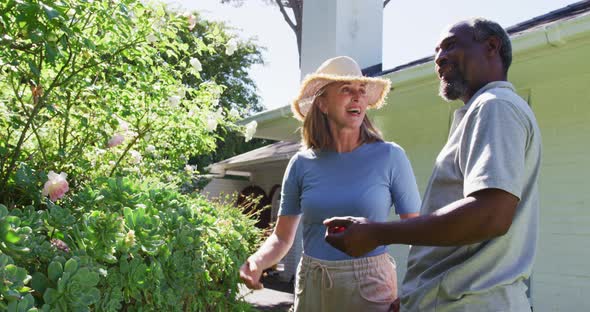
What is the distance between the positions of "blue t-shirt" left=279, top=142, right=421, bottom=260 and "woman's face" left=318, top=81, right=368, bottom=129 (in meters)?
0.14

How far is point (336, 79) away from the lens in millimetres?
2611

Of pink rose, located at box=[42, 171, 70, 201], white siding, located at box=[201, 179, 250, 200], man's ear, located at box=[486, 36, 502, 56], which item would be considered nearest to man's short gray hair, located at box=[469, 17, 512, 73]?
man's ear, located at box=[486, 36, 502, 56]

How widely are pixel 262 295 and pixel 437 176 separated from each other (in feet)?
31.2

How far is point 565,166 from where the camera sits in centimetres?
469

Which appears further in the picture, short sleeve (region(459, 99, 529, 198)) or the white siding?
the white siding

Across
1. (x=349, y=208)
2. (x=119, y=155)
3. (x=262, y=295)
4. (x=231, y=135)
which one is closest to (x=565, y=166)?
(x=349, y=208)

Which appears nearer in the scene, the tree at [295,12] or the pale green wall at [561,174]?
the pale green wall at [561,174]

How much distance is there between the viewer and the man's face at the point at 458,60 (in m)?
1.46

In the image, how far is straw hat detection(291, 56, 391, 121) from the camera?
104 inches

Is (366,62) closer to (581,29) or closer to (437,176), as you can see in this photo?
(581,29)

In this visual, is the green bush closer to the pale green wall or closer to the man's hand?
the man's hand

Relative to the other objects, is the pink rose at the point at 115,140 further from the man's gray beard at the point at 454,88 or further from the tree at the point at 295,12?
the tree at the point at 295,12

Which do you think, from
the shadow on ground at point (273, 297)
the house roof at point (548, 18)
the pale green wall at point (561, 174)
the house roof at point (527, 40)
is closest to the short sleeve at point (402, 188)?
the house roof at point (527, 40)

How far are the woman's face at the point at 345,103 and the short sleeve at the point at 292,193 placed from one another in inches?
10.6
